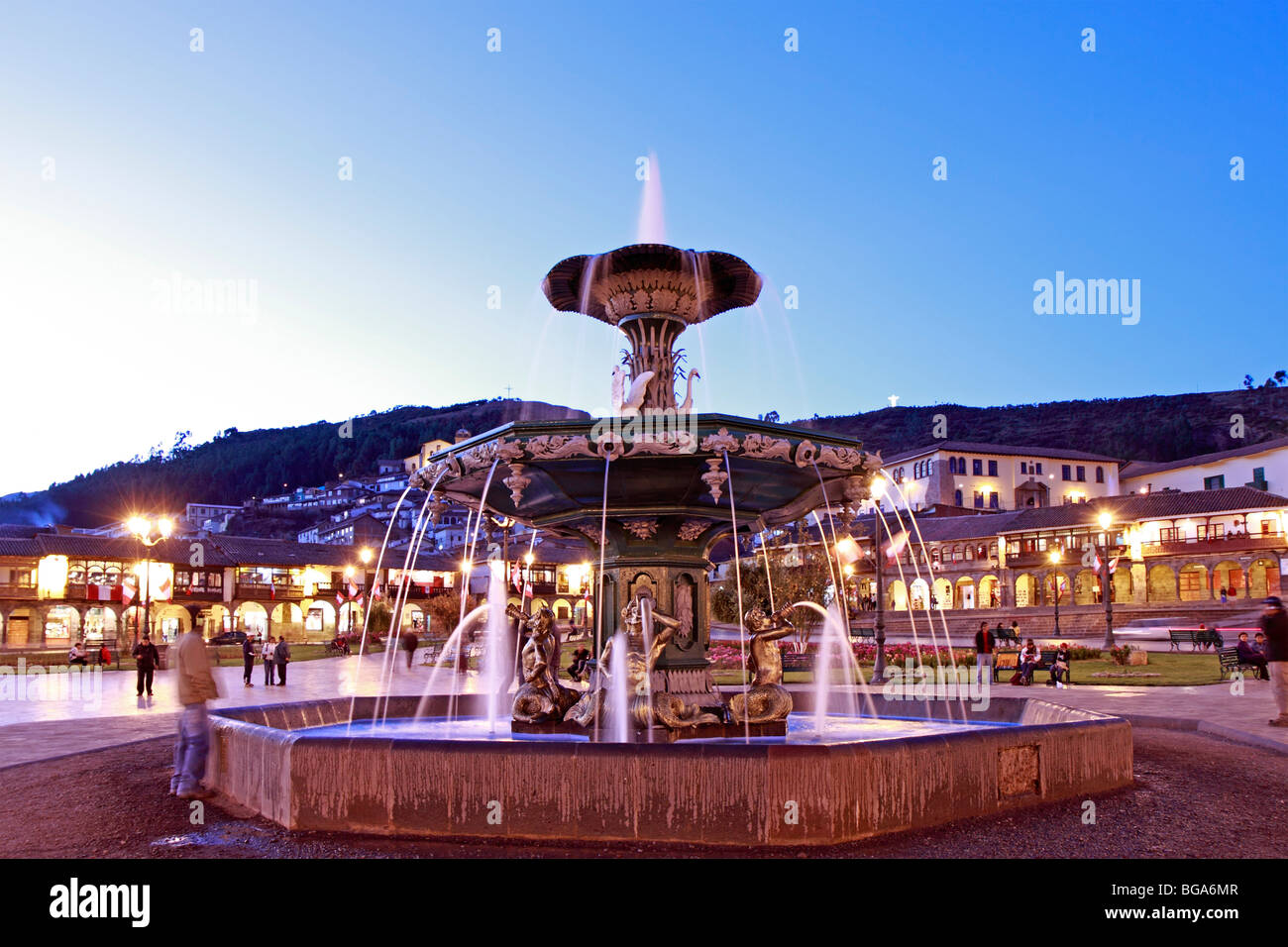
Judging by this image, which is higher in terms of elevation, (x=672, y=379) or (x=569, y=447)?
(x=672, y=379)

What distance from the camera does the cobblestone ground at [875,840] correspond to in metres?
5.60

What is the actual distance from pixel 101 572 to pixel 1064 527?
66422 millimetres

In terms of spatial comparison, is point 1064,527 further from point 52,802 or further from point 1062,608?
point 52,802

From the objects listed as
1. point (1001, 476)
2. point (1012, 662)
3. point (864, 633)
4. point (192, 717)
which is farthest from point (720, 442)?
point (1001, 476)

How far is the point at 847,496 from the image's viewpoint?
9.37m

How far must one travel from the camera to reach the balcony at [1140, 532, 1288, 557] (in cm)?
6000

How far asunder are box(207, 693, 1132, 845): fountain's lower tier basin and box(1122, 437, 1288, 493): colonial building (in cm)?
8017

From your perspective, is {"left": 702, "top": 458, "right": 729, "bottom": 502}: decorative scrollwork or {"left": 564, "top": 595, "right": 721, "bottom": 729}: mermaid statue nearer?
{"left": 702, "top": 458, "right": 729, "bottom": 502}: decorative scrollwork

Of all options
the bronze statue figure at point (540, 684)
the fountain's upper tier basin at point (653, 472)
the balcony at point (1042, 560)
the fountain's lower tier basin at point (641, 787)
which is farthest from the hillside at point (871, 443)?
the fountain's lower tier basin at point (641, 787)

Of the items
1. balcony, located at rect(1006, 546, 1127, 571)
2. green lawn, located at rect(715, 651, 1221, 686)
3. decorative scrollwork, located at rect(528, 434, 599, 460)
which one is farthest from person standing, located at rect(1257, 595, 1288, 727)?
balcony, located at rect(1006, 546, 1127, 571)

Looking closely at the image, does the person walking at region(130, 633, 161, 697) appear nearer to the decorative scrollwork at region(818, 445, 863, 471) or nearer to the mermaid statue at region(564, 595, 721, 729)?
the mermaid statue at region(564, 595, 721, 729)

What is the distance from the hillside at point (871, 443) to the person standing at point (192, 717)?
5640 inches

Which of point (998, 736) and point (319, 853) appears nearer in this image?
point (319, 853)
